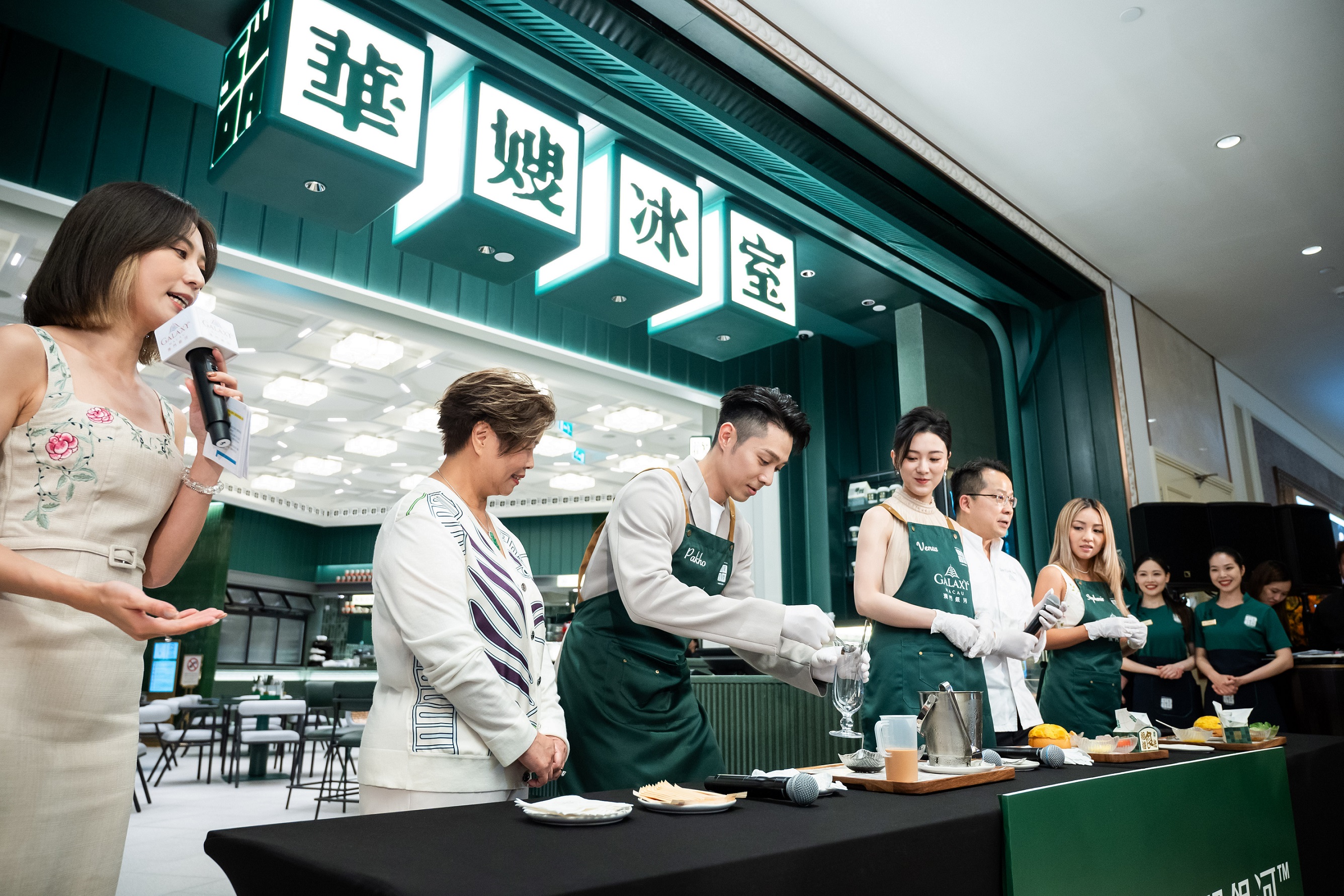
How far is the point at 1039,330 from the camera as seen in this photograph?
22.4ft

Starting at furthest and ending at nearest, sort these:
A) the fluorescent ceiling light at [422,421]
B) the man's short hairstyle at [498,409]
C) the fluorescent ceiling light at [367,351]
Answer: the fluorescent ceiling light at [422,421], the fluorescent ceiling light at [367,351], the man's short hairstyle at [498,409]

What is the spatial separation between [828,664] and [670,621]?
0.34 m

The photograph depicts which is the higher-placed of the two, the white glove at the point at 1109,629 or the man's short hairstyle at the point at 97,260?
the man's short hairstyle at the point at 97,260

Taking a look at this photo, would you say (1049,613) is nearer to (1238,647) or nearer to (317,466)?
(1238,647)

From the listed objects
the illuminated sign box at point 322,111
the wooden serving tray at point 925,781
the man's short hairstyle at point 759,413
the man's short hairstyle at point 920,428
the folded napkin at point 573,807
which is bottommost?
the wooden serving tray at point 925,781

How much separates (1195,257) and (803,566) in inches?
157

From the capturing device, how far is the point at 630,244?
4.53 m

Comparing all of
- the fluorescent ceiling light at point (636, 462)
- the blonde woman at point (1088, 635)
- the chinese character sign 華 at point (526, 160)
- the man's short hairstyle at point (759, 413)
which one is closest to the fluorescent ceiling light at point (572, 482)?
the fluorescent ceiling light at point (636, 462)

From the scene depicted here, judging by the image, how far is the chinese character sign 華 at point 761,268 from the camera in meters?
5.23

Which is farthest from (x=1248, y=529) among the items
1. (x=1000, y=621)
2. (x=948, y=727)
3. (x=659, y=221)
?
(x=948, y=727)

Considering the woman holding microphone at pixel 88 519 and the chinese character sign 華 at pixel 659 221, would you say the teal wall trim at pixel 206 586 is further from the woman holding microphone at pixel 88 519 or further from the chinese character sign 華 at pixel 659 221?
the woman holding microphone at pixel 88 519

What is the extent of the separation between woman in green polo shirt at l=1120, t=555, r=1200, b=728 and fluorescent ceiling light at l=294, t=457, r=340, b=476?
10976 mm

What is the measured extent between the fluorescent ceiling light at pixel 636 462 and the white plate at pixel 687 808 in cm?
1013

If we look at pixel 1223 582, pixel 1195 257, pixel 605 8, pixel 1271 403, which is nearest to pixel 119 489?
pixel 605 8
